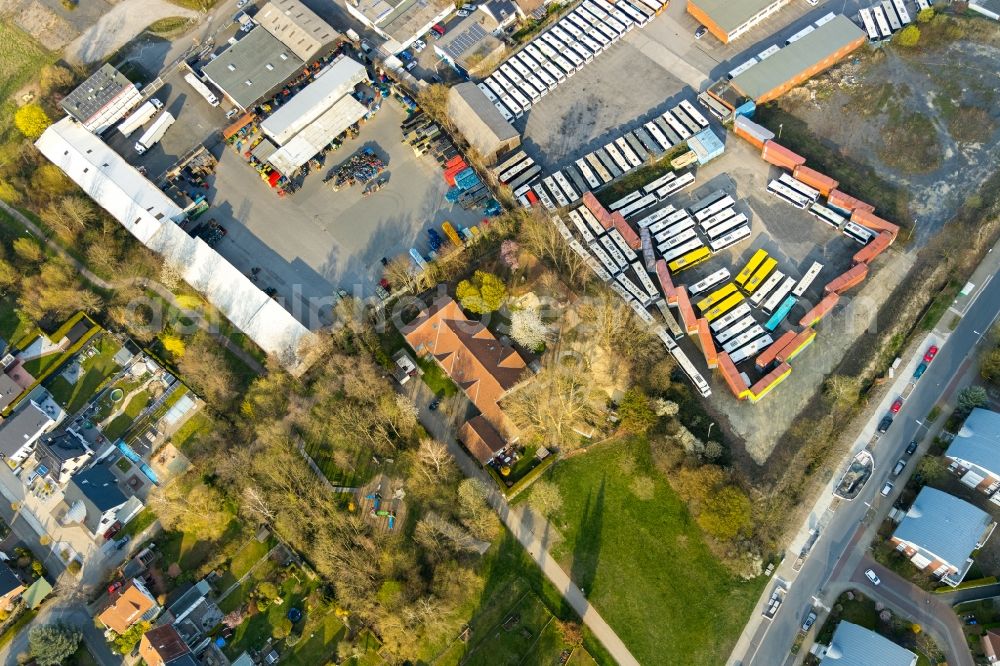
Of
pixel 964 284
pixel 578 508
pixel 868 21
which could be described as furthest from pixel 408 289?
pixel 868 21

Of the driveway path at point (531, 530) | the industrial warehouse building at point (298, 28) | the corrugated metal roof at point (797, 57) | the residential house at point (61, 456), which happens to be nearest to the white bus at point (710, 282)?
the corrugated metal roof at point (797, 57)

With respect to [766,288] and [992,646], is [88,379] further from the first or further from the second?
[992,646]

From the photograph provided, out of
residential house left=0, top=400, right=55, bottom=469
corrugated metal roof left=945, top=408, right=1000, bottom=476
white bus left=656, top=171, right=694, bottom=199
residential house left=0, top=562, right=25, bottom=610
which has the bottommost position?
corrugated metal roof left=945, top=408, right=1000, bottom=476

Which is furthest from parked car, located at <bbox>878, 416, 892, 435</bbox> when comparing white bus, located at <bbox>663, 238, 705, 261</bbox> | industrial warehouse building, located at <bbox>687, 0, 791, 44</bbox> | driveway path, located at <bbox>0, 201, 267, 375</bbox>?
driveway path, located at <bbox>0, 201, 267, 375</bbox>

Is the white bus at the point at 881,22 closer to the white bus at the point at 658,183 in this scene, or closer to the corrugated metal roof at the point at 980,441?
the white bus at the point at 658,183

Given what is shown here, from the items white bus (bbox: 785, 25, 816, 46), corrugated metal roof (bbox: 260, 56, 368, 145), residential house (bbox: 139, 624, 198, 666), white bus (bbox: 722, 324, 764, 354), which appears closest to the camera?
residential house (bbox: 139, 624, 198, 666)

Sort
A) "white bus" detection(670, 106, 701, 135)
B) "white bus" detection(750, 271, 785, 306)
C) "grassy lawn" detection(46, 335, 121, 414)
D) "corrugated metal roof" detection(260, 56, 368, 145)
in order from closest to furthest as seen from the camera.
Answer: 1. "white bus" detection(750, 271, 785, 306)
2. "grassy lawn" detection(46, 335, 121, 414)
3. "white bus" detection(670, 106, 701, 135)
4. "corrugated metal roof" detection(260, 56, 368, 145)

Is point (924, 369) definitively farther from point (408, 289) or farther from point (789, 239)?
point (408, 289)

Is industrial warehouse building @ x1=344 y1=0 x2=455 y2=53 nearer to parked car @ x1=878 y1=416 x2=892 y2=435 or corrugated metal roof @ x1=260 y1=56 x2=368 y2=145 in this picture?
corrugated metal roof @ x1=260 y1=56 x2=368 y2=145

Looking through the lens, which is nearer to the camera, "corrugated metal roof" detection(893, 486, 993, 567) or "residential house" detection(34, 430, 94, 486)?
"corrugated metal roof" detection(893, 486, 993, 567)
